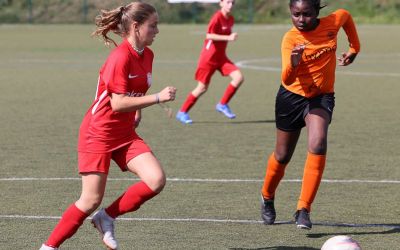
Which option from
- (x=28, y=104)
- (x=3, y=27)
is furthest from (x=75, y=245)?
(x=3, y=27)

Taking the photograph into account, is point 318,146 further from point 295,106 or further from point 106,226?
point 106,226

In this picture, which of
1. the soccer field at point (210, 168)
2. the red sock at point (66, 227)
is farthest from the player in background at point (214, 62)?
the red sock at point (66, 227)

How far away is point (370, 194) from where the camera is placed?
10070 mm

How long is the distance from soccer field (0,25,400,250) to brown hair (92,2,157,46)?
1567 millimetres

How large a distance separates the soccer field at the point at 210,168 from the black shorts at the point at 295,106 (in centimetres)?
81

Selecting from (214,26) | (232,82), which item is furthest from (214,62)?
(214,26)

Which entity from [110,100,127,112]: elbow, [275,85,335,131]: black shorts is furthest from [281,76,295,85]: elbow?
[110,100,127,112]: elbow

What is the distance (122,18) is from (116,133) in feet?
2.57

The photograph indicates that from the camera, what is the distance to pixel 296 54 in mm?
7992

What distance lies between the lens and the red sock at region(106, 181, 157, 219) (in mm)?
7355

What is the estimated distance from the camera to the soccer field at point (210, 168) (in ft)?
27.3

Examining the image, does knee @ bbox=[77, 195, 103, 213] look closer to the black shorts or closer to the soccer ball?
the soccer ball

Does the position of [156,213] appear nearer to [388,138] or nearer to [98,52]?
[388,138]

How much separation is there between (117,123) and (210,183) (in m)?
3.46
